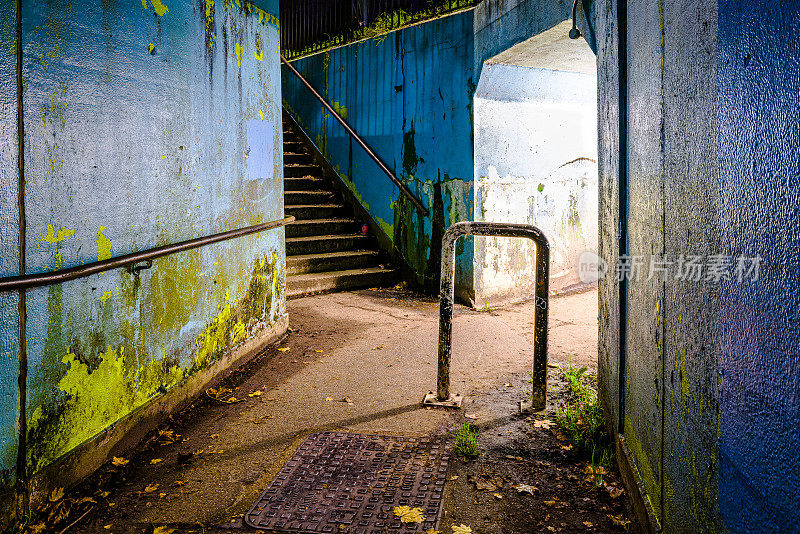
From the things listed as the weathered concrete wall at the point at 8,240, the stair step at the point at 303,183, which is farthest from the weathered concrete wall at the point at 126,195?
the stair step at the point at 303,183

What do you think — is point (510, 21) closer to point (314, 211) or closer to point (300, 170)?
point (314, 211)

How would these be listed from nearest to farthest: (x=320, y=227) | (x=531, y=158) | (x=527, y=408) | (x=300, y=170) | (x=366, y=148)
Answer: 1. (x=527, y=408)
2. (x=531, y=158)
3. (x=366, y=148)
4. (x=320, y=227)
5. (x=300, y=170)

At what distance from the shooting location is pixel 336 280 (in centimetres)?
785

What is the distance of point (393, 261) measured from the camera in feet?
27.8

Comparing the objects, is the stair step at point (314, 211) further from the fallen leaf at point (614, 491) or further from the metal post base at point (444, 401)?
the fallen leaf at point (614, 491)

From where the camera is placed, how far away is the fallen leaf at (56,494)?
2811 millimetres

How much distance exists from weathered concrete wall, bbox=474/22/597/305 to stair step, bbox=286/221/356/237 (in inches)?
92.6

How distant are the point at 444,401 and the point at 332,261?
4.22 m

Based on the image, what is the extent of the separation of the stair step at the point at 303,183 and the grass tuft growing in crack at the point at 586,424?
18.6ft

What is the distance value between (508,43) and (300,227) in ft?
12.0

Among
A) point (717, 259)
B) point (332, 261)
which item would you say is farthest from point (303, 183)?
point (717, 259)

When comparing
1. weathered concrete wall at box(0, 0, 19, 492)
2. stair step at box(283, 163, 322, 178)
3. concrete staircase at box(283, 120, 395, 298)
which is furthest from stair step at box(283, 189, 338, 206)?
weathered concrete wall at box(0, 0, 19, 492)

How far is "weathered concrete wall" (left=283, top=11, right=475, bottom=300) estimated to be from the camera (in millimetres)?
7246

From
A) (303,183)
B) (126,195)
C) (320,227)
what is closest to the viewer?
(126,195)
